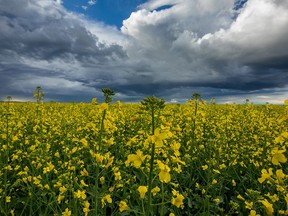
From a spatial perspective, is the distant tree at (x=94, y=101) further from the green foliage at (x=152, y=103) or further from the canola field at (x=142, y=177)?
the green foliage at (x=152, y=103)

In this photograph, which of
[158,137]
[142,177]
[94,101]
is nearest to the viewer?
[158,137]

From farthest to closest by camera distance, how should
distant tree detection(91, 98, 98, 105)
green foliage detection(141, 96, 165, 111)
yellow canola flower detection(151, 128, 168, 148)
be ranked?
distant tree detection(91, 98, 98, 105) < green foliage detection(141, 96, 165, 111) < yellow canola flower detection(151, 128, 168, 148)

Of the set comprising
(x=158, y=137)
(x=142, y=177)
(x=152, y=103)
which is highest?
(x=152, y=103)

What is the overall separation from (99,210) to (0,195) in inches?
78.2

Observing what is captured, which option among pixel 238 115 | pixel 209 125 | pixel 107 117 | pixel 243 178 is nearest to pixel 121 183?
pixel 107 117

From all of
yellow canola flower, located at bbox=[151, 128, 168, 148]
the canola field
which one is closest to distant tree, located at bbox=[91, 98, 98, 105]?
the canola field

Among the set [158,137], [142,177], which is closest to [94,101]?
[142,177]

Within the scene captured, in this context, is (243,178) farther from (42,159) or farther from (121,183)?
(42,159)

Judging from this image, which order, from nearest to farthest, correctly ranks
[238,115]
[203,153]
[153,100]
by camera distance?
[153,100] → [203,153] → [238,115]

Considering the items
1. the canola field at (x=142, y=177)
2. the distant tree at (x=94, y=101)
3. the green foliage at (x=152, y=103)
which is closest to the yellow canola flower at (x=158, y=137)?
the canola field at (x=142, y=177)

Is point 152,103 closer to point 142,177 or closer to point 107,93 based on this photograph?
point 107,93

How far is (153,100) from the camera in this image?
8.66 ft

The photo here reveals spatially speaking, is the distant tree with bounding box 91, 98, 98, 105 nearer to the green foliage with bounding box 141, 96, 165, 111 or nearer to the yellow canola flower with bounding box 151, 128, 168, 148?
the green foliage with bounding box 141, 96, 165, 111

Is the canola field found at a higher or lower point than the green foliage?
lower
